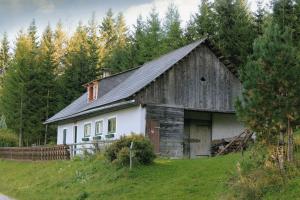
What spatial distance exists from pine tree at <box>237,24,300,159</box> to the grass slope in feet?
6.64

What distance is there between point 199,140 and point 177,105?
323 cm

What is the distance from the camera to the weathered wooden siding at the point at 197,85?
2792 centimetres

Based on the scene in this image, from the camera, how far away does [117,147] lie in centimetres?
1948

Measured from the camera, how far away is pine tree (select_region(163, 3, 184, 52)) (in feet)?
164

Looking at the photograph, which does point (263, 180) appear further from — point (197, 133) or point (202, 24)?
point (202, 24)

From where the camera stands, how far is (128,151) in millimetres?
18609

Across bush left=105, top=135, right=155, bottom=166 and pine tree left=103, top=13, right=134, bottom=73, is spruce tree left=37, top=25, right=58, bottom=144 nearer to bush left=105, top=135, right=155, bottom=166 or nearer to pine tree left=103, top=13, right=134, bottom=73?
pine tree left=103, top=13, right=134, bottom=73

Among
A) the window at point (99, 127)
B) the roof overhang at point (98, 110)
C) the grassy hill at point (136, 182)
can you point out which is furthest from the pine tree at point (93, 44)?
the grassy hill at point (136, 182)

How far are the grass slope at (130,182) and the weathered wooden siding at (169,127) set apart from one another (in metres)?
5.87

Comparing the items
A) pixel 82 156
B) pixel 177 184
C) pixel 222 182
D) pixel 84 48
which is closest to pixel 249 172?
pixel 222 182

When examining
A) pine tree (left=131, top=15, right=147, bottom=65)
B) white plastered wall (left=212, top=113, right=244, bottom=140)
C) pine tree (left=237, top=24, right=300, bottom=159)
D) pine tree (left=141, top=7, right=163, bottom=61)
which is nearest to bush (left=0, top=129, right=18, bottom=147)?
pine tree (left=131, top=15, right=147, bottom=65)

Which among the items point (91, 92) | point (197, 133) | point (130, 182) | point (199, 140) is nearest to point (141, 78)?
point (197, 133)

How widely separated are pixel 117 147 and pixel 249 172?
7.93m

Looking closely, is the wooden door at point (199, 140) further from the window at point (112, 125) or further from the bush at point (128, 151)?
the bush at point (128, 151)
